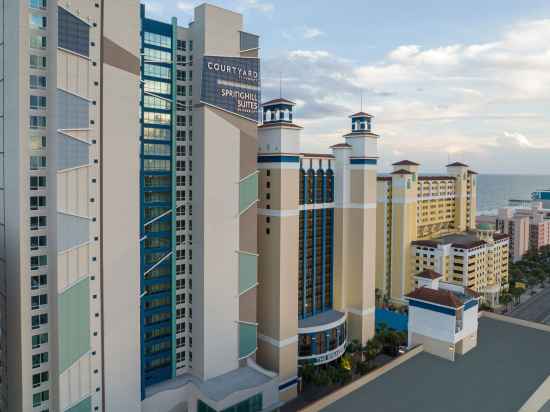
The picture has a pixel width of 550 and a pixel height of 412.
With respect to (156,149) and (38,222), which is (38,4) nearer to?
(156,149)

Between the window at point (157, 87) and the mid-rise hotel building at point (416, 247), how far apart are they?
152ft

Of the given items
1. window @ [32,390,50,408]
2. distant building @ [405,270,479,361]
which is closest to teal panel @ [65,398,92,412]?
window @ [32,390,50,408]

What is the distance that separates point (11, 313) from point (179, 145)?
19157mm

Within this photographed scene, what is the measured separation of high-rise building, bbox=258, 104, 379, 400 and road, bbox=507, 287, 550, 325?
36.1 meters

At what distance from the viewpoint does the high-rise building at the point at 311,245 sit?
1847 inches

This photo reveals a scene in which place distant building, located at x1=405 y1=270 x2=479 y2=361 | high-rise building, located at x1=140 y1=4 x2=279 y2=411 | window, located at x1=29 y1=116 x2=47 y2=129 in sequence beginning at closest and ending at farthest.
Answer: window, located at x1=29 y1=116 x2=47 y2=129 → distant building, located at x1=405 y1=270 x2=479 y2=361 → high-rise building, located at x1=140 y1=4 x2=279 y2=411

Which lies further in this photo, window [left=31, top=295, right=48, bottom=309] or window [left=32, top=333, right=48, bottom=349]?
window [left=32, top=333, right=48, bottom=349]

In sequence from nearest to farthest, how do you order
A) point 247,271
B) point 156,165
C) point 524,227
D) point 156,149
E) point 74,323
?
point 74,323 < point 156,149 < point 156,165 < point 247,271 < point 524,227

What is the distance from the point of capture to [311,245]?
5544cm

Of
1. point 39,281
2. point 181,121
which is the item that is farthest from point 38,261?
point 181,121

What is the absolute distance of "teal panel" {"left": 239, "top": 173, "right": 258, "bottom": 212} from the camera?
143ft

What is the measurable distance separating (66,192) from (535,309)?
83126mm

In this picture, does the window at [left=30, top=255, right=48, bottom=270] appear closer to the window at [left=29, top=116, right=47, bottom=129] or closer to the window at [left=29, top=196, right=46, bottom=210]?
the window at [left=29, top=196, right=46, bottom=210]

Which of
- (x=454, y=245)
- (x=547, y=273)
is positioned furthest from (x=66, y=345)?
(x=547, y=273)
